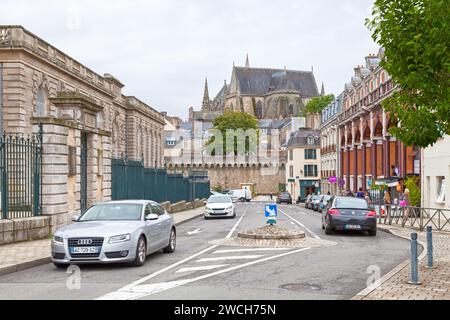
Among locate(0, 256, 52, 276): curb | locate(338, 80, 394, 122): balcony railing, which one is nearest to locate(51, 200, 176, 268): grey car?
locate(0, 256, 52, 276): curb

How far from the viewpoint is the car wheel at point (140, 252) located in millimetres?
11672

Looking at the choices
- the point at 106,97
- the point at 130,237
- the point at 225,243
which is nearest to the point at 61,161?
the point at 225,243

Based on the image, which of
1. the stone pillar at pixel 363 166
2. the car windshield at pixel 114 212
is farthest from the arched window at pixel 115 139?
the car windshield at pixel 114 212

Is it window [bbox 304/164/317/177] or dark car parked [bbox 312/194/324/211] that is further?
window [bbox 304/164/317/177]

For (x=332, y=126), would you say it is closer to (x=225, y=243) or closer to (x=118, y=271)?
(x=225, y=243)

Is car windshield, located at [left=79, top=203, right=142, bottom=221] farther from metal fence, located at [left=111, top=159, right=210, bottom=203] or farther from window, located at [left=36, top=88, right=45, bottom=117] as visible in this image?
window, located at [left=36, top=88, right=45, bottom=117]

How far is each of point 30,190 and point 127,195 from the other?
32.4ft

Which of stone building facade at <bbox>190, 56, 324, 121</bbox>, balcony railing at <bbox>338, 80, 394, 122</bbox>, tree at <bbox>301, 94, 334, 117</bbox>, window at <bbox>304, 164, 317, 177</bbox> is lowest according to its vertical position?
window at <bbox>304, 164, 317, 177</bbox>

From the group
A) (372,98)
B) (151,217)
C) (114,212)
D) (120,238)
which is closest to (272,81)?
(372,98)

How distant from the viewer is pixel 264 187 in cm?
9388

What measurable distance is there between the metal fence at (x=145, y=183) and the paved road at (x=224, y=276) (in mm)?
10300

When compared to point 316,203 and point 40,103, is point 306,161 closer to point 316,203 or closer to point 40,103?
point 316,203

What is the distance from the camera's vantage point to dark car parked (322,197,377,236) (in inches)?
770

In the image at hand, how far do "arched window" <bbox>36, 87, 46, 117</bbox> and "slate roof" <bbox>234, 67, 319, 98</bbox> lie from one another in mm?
96294
